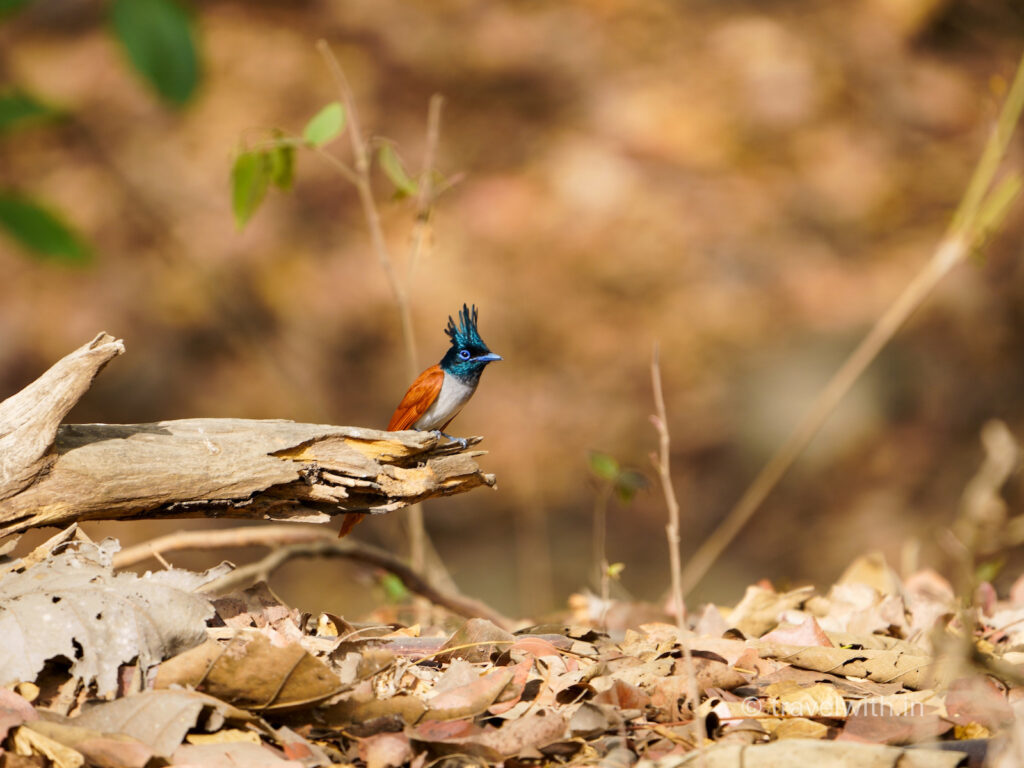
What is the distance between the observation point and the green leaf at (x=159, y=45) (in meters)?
0.96

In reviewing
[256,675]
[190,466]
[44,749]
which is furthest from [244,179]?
[44,749]

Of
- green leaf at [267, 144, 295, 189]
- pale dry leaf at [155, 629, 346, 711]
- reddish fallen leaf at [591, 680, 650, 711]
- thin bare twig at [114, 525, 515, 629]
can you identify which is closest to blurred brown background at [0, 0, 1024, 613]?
thin bare twig at [114, 525, 515, 629]

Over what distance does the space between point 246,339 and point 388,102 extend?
1888mm

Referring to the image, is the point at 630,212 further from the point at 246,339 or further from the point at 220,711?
the point at 220,711

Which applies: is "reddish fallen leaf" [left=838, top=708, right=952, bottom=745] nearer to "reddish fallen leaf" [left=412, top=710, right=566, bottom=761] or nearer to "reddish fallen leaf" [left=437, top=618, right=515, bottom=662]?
"reddish fallen leaf" [left=412, top=710, right=566, bottom=761]

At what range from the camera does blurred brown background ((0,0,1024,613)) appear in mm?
6027

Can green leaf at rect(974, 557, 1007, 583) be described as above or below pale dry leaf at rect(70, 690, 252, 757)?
above

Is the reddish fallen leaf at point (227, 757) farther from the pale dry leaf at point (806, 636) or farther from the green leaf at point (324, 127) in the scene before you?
the green leaf at point (324, 127)

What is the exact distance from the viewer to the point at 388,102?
6527 millimetres

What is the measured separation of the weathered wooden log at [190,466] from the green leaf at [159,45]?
4.09ft

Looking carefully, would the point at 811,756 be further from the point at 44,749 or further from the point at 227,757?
the point at 44,749

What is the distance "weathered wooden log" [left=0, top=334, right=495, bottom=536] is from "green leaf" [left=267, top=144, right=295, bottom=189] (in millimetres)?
1252

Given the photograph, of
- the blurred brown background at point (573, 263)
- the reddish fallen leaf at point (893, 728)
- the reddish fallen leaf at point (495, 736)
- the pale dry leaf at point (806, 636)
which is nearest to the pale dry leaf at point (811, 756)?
the reddish fallen leaf at point (893, 728)

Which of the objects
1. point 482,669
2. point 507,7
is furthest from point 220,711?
point 507,7
